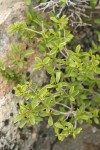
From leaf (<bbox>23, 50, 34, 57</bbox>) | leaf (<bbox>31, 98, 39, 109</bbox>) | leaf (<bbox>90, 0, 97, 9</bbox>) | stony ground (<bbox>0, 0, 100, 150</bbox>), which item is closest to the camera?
leaf (<bbox>31, 98, 39, 109</bbox>)

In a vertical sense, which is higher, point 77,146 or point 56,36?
point 56,36

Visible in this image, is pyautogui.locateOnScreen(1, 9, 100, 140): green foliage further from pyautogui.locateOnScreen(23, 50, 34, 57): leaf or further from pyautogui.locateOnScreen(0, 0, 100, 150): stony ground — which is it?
pyautogui.locateOnScreen(0, 0, 100, 150): stony ground

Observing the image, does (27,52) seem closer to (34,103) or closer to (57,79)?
(57,79)

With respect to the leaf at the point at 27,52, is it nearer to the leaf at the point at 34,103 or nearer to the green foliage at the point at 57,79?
the green foliage at the point at 57,79

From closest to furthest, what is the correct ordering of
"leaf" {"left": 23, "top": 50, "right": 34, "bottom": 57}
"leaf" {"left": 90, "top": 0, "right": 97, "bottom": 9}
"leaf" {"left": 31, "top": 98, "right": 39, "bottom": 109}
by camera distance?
"leaf" {"left": 31, "top": 98, "right": 39, "bottom": 109}, "leaf" {"left": 23, "top": 50, "right": 34, "bottom": 57}, "leaf" {"left": 90, "top": 0, "right": 97, "bottom": 9}

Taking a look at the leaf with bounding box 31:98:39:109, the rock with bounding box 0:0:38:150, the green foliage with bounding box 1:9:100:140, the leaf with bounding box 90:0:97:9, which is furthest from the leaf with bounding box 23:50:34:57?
the leaf with bounding box 90:0:97:9

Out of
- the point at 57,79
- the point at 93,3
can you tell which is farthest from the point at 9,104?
the point at 93,3

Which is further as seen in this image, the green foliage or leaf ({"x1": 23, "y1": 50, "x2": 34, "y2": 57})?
leaf ({"x1": 23, "y1": 50, "x2": 34, "y2": 57})

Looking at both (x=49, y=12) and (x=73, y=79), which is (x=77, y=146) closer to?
(x=73, y=79)

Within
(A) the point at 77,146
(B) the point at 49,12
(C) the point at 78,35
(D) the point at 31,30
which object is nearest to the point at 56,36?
(D) the point at 31,30
